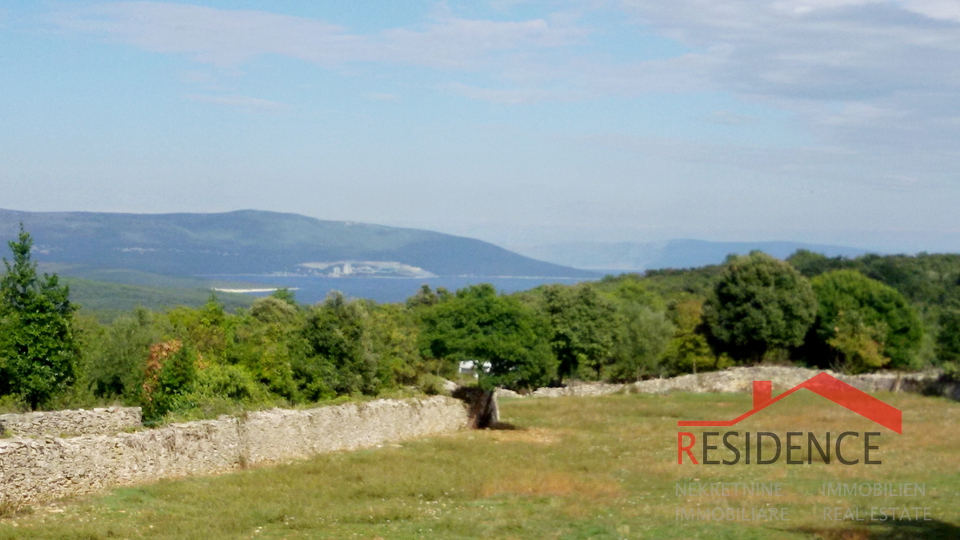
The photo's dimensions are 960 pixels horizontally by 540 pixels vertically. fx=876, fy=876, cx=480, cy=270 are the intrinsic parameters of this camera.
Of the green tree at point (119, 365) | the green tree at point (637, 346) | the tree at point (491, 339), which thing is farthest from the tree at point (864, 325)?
the green tree at point (119, 365)

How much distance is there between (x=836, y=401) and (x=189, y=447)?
3786 cm

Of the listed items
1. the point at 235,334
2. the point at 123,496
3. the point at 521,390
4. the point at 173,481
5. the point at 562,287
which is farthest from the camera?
the point at 562,287

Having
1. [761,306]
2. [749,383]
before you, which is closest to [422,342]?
[749,383]

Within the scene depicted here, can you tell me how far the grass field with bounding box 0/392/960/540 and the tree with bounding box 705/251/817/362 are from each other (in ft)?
111

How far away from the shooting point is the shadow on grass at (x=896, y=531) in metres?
16.8

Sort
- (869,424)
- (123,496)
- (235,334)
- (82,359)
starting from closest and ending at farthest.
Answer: (123,496), (82,359), (869,424), (235,334)

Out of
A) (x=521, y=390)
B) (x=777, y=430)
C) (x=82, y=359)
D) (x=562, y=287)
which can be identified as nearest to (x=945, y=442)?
(x=777, y=430)

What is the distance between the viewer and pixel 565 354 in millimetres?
72812

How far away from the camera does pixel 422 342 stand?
43094mm

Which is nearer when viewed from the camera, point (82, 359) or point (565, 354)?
point (82, 359)

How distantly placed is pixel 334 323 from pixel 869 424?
24.4 metres

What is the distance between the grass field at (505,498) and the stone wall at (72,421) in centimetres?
531

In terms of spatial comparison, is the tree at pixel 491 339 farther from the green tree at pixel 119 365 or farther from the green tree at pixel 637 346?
the green tree at pixel 637 346

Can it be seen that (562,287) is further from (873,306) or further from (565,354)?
(873,306)
